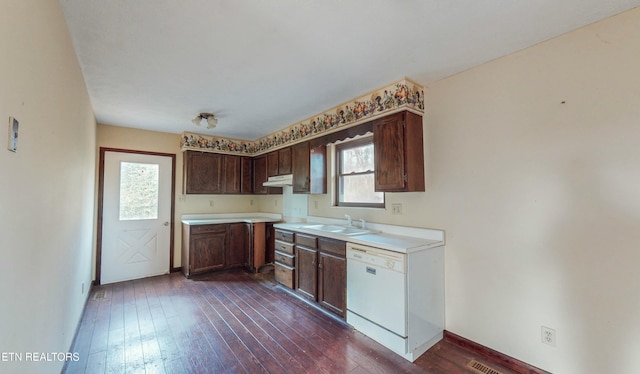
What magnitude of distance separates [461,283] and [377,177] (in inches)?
48.5

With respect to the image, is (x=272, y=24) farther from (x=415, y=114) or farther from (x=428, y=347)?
(x=428, y=347)

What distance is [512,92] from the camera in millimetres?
2096

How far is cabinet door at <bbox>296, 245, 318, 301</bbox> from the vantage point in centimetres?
303

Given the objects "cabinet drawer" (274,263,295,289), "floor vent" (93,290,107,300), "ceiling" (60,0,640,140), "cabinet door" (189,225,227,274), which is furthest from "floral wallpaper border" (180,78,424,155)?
"floor vent" (93,290,107,300)

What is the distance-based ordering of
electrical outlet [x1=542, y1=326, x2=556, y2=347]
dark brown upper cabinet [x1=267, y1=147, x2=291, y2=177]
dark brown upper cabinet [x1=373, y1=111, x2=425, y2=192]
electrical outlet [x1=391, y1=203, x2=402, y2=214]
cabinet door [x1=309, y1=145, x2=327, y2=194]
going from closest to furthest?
electrical outlet [x1=542, y1=326, x2=556, y2=347], dark brown upper cabinet [x1=373, y1=111, x2=425, y2=192], electrical outlet [x1=391, y1=203, x2=402, y2=214], cabinet door [x1=309, y1=145, x2=327, y2=194], dark brown upper cabinet [x1=267, y1=147, x2=291, y2=177]

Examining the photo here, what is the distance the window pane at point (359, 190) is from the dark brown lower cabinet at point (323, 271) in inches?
29.0

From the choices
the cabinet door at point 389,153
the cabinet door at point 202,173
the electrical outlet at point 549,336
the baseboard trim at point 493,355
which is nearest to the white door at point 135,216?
the cabinet door at point 202,173

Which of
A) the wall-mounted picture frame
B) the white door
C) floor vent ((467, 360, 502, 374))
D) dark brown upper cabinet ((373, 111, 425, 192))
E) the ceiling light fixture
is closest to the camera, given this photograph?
the wall-mounted picture frame

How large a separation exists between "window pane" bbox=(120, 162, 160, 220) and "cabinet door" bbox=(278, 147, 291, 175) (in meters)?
2.02

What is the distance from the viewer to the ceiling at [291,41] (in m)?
1.60

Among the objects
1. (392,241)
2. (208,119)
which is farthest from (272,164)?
(392,241)

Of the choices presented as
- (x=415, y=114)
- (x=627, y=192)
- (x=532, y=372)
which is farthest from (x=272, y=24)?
(x=532, y=372)

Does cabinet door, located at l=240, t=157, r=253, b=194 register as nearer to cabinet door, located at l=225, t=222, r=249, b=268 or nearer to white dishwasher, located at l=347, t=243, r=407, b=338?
cabinet door, located at l=225, t=222, r=249, b=268

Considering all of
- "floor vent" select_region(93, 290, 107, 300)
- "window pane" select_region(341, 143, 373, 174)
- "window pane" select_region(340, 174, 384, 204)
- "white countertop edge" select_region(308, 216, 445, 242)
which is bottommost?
"floor vent" select_region(93, 290, 107, 300)
